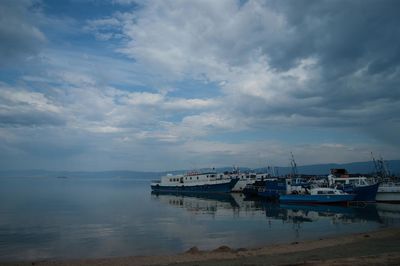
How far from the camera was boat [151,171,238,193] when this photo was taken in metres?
84.2

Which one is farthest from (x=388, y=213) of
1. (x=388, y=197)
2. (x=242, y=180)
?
(x=242, y=180)

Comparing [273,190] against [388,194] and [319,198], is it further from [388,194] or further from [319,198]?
[388,194]

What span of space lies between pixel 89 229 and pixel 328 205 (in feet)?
106

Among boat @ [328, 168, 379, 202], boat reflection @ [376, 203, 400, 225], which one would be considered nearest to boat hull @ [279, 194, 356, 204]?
boat @ [328, 168, 379, 202]

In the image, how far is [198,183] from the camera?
292ft

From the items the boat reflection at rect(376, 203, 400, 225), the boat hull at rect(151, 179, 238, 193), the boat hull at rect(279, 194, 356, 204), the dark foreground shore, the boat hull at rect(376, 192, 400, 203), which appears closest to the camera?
the dark foreground shore

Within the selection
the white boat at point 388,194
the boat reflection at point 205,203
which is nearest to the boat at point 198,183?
the boat reflection at point 205,203

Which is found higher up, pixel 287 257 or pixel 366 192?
pixel 366 192

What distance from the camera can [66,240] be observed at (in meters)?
28.7

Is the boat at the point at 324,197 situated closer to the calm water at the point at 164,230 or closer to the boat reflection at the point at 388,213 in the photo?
the calm water at the point at 164,230

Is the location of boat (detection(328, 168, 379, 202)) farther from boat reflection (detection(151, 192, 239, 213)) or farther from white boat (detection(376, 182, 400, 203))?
boat reflection (detection(151, 192, 239, 213))

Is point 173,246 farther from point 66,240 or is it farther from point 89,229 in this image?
point 89,229

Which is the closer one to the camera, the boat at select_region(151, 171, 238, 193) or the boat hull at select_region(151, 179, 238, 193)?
the boat hull at select_region(151, 179, 238, 193)

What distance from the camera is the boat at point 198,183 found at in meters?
A: 84.2
